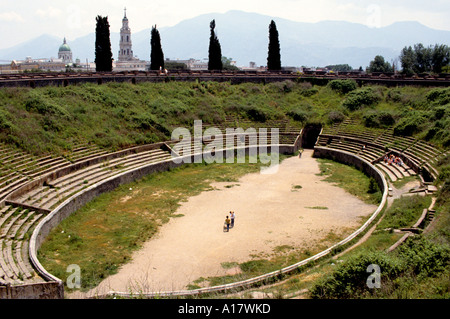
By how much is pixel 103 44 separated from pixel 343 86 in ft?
95.7

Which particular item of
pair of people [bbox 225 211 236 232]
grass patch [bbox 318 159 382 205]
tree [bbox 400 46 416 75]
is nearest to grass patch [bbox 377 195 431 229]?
grass patch [bbox 318 159 382 205]

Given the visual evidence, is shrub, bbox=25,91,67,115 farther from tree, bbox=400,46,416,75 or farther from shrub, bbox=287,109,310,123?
tree, bbox=400,46,416,75

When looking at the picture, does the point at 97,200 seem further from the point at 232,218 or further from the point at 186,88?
the point at 186,88

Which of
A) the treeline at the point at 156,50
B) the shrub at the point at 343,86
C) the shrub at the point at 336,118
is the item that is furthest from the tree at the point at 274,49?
the shrub at the point at 336,118

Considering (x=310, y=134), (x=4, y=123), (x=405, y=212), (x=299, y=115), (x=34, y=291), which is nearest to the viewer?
(x=34, y=291)

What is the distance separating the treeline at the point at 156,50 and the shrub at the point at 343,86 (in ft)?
34.9

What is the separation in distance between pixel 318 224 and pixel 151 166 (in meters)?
15.1

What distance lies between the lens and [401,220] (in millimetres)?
20438

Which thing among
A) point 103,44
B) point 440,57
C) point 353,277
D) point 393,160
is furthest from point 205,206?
point 440,57

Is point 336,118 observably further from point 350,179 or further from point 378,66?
point 378,66

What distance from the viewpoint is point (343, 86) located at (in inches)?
2047

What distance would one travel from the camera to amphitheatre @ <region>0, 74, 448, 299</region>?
17219 mm

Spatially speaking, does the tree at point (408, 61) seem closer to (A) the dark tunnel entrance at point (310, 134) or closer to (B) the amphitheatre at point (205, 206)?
(A) the dark tunnel entrance at point (310, 134)
